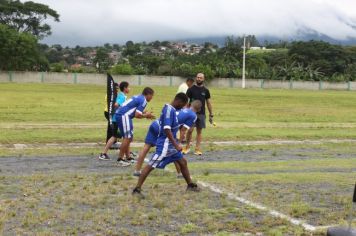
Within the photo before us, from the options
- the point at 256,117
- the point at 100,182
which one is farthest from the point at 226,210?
the point at 256,117

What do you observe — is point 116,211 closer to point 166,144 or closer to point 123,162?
point 166,144

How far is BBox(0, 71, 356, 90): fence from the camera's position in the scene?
6419 centimetres

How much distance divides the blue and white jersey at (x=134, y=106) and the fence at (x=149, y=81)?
54.3 meters

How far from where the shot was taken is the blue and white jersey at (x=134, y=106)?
37.5 feet

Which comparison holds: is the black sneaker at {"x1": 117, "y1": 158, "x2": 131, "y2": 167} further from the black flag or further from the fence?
the fence

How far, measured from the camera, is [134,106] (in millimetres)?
11523

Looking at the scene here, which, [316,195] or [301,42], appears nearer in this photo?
[316,195]

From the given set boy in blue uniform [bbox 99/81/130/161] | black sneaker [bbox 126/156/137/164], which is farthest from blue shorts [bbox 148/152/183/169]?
boy in blue uniform [bbox 99/81/130/161]

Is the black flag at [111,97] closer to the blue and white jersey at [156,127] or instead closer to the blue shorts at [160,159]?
the blue and white jersey at [156,127]

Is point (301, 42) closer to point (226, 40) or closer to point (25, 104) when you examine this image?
point (226, 40)

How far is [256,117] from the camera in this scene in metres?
28.2

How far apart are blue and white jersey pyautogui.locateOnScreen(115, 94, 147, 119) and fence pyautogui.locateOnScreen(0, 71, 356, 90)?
54346 millimetres

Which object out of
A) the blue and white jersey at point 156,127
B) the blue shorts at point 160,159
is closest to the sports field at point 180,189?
the blue shorts at point 160,159

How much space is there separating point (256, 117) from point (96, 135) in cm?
1225
